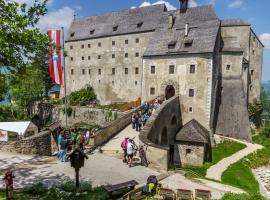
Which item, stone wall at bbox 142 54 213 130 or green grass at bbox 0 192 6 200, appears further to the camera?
stone wall at bbox 142 54 213 130

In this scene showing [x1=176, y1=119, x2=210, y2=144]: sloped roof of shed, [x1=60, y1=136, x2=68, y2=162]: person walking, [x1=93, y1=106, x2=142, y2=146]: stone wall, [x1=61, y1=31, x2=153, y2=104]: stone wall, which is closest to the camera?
[x1=60, y1=136, x2=68, y2=162]: person walking

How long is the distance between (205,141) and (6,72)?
20830 millimetres

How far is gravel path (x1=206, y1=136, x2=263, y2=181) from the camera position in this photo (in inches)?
965

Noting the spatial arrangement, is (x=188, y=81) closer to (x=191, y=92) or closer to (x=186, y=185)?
(x=191, y=92)

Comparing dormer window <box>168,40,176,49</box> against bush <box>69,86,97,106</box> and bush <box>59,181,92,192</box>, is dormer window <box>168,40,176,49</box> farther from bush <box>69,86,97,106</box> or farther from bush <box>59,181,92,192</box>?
bush <box>59,181,92,192</box>

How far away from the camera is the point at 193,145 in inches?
1142

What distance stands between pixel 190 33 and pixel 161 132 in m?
14.4

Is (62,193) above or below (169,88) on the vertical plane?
below

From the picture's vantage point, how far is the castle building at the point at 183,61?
31.8 meters

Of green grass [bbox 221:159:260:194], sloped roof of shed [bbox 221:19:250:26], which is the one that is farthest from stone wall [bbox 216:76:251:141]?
sloped roof of shed [bbox 221:19:250:26]

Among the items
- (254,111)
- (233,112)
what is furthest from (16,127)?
(254,111)

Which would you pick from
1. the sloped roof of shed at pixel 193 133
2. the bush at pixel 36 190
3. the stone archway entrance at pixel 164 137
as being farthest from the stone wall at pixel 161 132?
the bush at pixel 36 190

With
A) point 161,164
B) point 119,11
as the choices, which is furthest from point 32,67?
point 119,11

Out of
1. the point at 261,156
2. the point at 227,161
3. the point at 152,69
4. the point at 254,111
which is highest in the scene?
the point at 152,69
